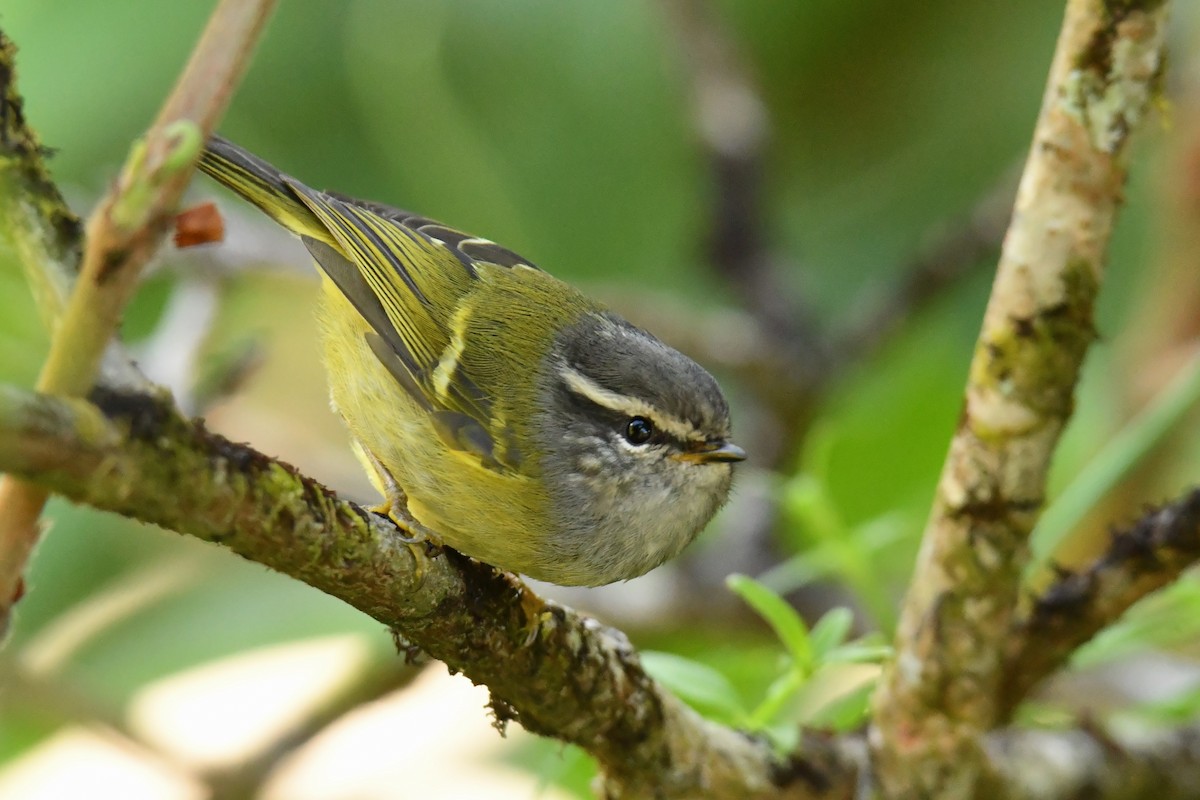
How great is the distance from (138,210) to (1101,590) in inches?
54.5

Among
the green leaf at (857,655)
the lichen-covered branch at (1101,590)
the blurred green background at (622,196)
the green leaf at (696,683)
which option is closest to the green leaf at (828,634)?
the green leaf at (857,655)

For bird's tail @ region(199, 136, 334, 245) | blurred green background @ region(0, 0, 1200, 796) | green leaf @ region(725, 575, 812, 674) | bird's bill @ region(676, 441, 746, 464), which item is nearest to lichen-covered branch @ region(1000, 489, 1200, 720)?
green leaf @ region(725, 575, 812, 674)

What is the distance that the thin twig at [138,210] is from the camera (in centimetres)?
66

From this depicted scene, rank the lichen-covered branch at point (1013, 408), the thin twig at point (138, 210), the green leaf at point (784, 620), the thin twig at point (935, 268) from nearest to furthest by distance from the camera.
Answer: the thin twig at point (138, 210)
the lichen-covered branch at point (1013, 408)
the green leaf at point (784, 620)
the thin twig at point (935, 268)

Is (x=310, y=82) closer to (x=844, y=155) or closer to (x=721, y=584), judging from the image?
(x=844, y=155)

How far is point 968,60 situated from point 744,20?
0.70 meters

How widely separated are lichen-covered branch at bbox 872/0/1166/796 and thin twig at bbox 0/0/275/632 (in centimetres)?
111

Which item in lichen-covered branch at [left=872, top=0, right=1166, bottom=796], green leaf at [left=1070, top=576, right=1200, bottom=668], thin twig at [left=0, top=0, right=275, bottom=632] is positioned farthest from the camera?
green leaf at [left=1070, top=576, right=1200, bottom=668]

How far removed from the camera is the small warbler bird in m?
1.85

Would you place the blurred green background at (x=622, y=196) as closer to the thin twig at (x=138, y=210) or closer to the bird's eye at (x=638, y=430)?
the bird's eye at (x=638, y=430)

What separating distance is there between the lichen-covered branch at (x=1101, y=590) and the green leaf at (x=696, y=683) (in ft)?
1.28

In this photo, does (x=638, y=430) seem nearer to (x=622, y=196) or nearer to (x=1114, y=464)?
(x=1114, y=464)

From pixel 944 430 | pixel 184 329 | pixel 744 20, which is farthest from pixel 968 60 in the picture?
pixel 184 329

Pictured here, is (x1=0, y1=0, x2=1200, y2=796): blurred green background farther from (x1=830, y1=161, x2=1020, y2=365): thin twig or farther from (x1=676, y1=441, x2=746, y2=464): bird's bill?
(x1=676, y1=441, x2=746, y2=464): bird's bill
